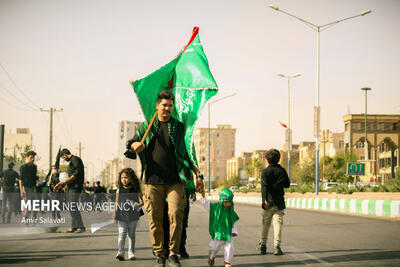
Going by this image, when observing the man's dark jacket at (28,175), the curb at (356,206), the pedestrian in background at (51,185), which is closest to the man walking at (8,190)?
the man's dark jacket at (28,175)

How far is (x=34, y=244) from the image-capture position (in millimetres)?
10297

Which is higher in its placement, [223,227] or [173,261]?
[223,227]

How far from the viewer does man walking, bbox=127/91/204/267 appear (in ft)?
22.3

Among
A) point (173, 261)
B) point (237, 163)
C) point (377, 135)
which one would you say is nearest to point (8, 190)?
point (173, 261)

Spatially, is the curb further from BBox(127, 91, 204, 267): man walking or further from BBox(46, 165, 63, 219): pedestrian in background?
BBox(127, 91, 204, 267): man walking

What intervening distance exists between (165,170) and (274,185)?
272 centimetres

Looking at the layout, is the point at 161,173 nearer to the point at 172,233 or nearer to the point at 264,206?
the point at 172,233

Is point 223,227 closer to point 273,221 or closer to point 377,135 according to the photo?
point 273,221

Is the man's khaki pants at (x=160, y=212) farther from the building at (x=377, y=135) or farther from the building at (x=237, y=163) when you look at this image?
the building at (x=237, y=163)

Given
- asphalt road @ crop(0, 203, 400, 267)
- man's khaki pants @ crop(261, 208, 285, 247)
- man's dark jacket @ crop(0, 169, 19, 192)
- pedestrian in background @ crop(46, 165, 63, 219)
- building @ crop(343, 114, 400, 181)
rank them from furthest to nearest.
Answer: building @ crop(343, 114, 400, 181) → man's dark jacket @ crop(0, 169, 19, 192) → pedestrian in background @ crop(46, 165, 63, 219) → man's khaki pants @ crop(261, 208, 285, 247) → asphalt road @ crop(0, 203, 400, 267)

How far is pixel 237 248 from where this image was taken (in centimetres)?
952

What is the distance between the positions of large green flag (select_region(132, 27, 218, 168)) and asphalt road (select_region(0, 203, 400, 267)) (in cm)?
205

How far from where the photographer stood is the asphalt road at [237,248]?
7773mm

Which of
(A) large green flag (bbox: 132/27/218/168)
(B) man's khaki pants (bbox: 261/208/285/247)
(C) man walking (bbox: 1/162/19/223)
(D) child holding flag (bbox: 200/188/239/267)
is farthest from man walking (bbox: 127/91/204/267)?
(C) man walking (bbox: 1/162/19/223)
